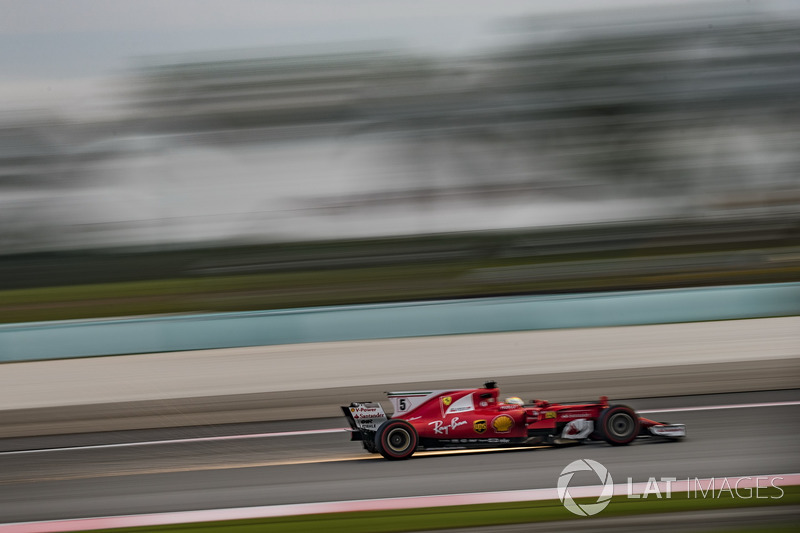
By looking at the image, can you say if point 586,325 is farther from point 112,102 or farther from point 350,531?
point 112,102

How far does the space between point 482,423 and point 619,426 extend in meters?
0.85

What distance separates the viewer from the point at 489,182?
9234mm

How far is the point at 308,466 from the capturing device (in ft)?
16.1

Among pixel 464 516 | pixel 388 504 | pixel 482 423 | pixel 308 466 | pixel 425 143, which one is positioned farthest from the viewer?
pixel 425 143

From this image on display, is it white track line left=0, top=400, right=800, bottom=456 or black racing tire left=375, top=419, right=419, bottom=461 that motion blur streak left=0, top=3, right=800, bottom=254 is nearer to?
white track line left=0, top=400, right=800, bottom=456

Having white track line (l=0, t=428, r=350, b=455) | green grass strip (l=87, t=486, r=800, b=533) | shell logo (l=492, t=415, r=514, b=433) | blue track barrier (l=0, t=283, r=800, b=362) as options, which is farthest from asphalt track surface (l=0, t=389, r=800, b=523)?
blue track barrier (l=0, t=283, r=800, b=362)

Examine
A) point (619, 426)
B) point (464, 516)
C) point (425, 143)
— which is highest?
point (425, 143)

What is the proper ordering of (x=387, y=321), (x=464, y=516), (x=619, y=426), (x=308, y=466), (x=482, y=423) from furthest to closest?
(x=387, y=321), (x=308, y=466), (x=619, y=426), (x=482, y=423), (x=464, y=516)

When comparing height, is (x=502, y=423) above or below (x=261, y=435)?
below

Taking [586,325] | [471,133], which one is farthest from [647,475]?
[471,133]

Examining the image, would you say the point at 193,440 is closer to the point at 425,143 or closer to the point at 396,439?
the point at 396,439

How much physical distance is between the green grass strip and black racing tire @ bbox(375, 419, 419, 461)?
94cm

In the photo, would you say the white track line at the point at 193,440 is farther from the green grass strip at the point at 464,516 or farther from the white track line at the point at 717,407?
the white track line at the point at 717,407

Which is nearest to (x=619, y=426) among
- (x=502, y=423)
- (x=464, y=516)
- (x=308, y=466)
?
(x=502, y=423)
